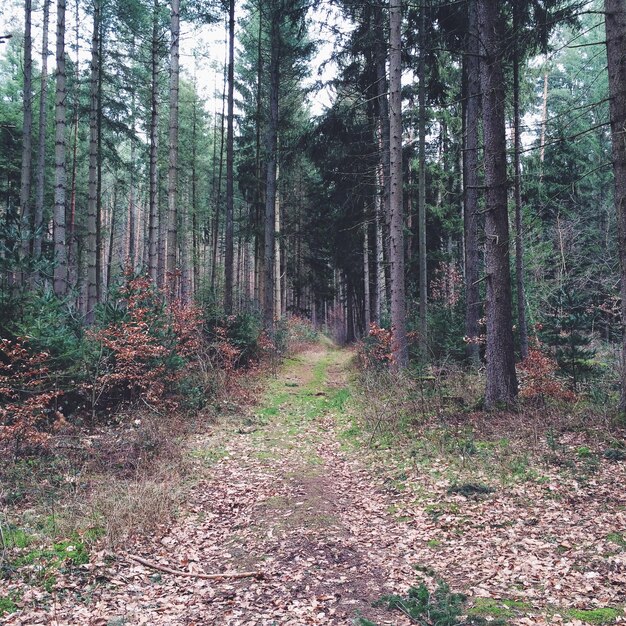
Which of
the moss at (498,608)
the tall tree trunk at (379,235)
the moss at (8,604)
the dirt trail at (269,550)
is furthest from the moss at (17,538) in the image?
the tall tree trunk at (379,235)

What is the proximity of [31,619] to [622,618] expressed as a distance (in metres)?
4.43

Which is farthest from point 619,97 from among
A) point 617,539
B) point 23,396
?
point 23,396

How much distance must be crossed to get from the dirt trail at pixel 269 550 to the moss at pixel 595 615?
1306 mm

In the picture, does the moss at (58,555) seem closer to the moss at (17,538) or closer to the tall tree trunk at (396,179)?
the moss at (17,538)

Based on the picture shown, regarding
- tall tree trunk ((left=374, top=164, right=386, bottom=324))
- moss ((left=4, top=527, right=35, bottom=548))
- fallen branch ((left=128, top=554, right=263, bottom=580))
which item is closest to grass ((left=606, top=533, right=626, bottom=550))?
fallen branch ((left=128, top=554, right=263, bottom=580))

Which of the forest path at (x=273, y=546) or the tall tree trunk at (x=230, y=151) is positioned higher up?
the tall tree trunk at (x=230, y=151)

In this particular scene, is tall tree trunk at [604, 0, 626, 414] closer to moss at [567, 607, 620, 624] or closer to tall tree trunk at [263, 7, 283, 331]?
moss at [567, 607, 620, 624]

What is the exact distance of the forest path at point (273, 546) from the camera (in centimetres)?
377

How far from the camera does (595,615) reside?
3324 mm

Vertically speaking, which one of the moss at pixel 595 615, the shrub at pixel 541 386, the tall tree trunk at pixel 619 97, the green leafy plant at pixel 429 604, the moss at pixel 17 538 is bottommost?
the green leafy plant at pixel 429 604

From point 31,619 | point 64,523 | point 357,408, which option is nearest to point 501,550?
point 31,619

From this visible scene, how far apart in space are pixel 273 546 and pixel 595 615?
117 inches

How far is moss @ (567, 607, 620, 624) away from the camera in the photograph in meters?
3.26

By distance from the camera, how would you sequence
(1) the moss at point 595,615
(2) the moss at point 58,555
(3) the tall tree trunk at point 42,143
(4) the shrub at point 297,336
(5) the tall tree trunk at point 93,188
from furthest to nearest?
(4) the shrub at point 297,336 → (3) the tall tree trunk at point 42,143 → (5) the tall tree trunk at point 93,188 → (2) the moss at point 58,555 → (1) the moss at point 595,615
